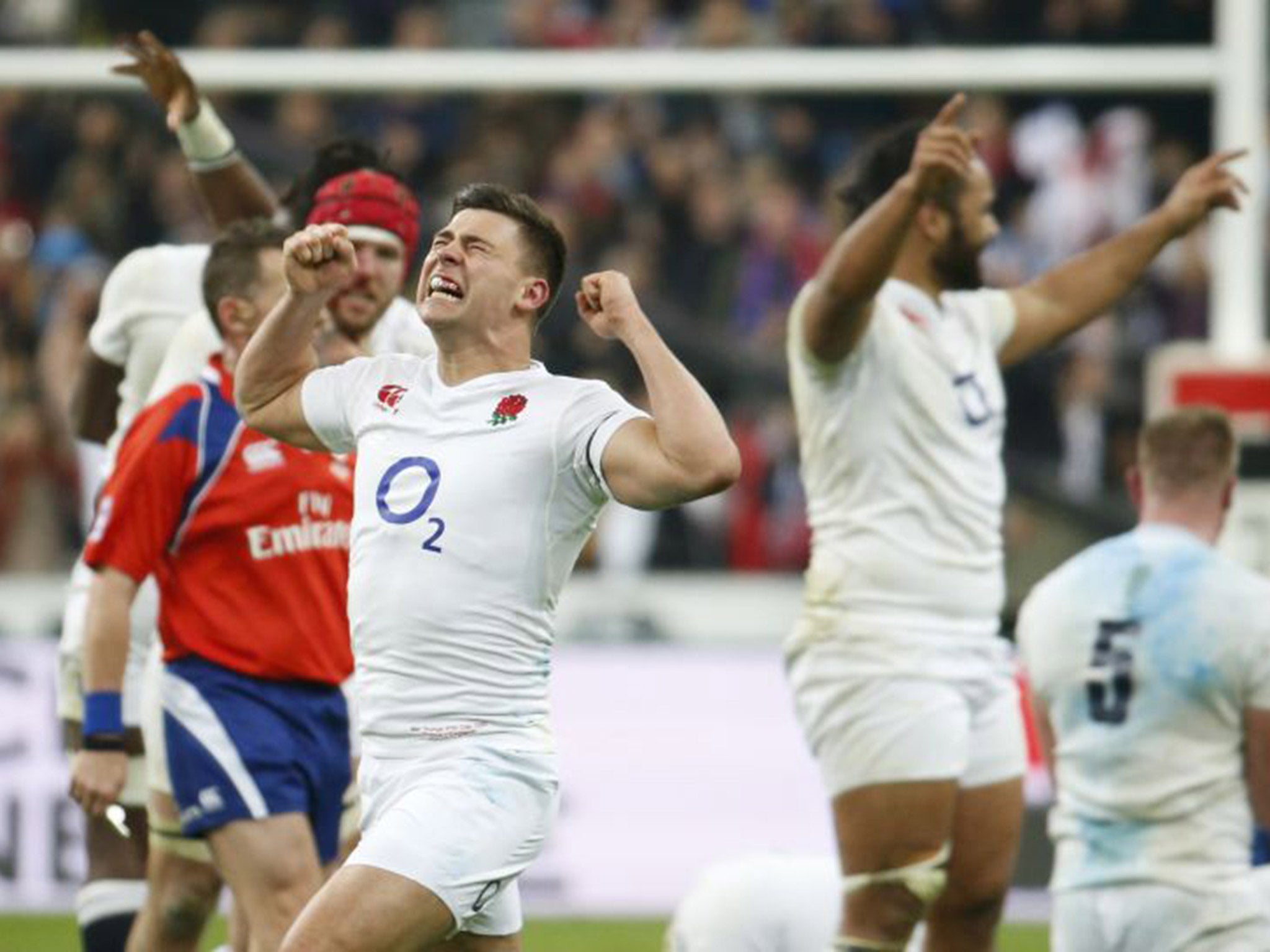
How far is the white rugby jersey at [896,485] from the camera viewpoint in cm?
657

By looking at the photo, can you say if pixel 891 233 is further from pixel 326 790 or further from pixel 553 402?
pixel 326 790

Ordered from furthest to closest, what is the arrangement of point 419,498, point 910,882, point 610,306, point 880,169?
point 880,169 < point 910,882 < point 419,498 < point 610,306

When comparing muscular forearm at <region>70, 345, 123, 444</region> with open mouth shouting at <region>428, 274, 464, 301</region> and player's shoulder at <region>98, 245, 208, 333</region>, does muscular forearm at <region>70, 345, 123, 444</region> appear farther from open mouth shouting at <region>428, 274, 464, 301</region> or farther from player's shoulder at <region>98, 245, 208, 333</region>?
open mouth shouting at <region>428, 274, 464, 301</region>

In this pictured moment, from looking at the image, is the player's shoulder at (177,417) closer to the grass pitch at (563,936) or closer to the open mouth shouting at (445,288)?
the open mouth shouting at (445,288)

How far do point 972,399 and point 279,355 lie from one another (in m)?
2.10

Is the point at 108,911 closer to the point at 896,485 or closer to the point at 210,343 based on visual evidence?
the point at 210,343

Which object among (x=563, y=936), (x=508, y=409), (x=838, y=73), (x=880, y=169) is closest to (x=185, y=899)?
(x=508, y=409)

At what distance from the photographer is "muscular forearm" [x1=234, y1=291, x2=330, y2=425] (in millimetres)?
5414

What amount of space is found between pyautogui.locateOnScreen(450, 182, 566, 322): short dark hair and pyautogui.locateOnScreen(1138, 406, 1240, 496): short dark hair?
1.45 metres

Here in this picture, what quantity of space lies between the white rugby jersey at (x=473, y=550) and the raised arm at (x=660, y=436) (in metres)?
0.08

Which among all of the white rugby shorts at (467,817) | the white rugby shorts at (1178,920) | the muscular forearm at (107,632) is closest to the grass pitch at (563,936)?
the muscular forearm at (107,632)

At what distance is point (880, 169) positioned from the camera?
6973 mm

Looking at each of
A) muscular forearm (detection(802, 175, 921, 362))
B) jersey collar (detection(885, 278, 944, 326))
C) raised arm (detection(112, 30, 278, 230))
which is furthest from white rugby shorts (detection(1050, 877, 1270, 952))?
raised arm (detection(112, 30, 278, 230))

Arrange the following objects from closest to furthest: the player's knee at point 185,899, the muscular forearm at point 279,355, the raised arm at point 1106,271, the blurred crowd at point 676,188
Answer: the muscular forearm at point 279,355 → the player's knee at point 185,899 → the raised arm at point 1106,271 → the blurred crowd at point 676,188
